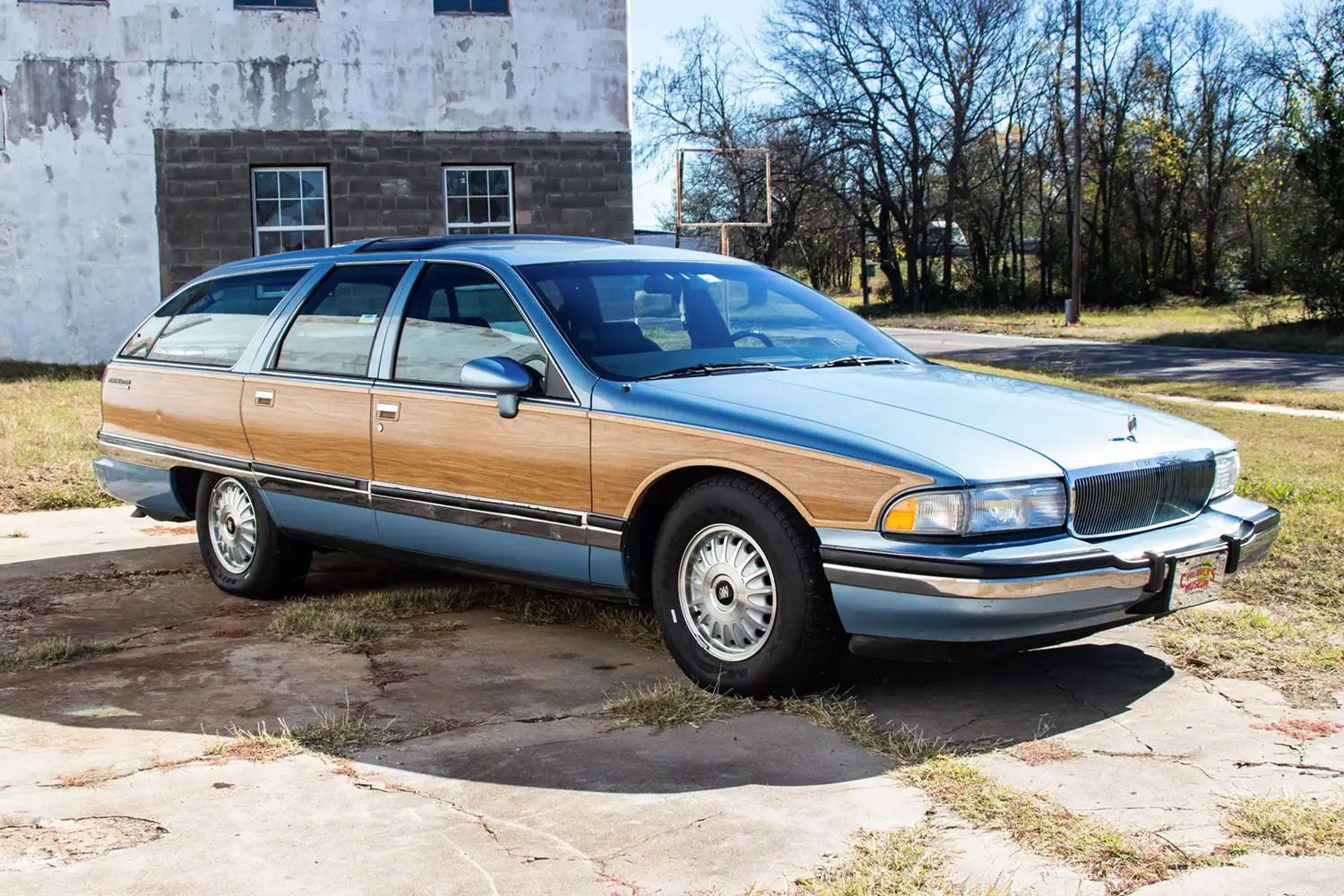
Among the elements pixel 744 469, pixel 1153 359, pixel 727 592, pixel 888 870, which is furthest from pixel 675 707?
pixel 1153 359

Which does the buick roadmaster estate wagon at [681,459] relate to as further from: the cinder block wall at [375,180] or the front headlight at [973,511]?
the cinder block wall at [375,180]

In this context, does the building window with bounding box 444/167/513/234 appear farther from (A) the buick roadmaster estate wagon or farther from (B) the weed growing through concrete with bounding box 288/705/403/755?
(B) the weed growing through concrete with bounding box 288/705/403/755

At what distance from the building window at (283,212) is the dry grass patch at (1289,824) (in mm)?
16445

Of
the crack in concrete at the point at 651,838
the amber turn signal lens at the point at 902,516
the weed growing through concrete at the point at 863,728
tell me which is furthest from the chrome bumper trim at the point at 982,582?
the crack in concrete at the point at 651,838

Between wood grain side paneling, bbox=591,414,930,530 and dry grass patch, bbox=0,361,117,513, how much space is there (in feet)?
18.7

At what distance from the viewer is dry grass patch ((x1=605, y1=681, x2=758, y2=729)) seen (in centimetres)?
457

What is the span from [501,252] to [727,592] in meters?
1.94

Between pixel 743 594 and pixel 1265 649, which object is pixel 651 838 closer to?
pixel 743 594

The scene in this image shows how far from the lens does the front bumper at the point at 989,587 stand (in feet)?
13.9

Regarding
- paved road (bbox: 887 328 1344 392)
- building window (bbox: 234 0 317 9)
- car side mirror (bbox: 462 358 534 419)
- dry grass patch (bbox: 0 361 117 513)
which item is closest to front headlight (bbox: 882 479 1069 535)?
car side mirror (bbox: 462 358 534 419)

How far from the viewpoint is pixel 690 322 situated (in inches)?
221

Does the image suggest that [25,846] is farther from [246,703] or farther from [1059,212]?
[1059,212]

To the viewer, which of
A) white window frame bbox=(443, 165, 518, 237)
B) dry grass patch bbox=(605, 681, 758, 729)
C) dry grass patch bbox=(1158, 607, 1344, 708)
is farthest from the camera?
white window frame bbox=(443, 165, 518, 237)

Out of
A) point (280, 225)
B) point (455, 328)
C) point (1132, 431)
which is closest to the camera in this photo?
point (1132, 431)
